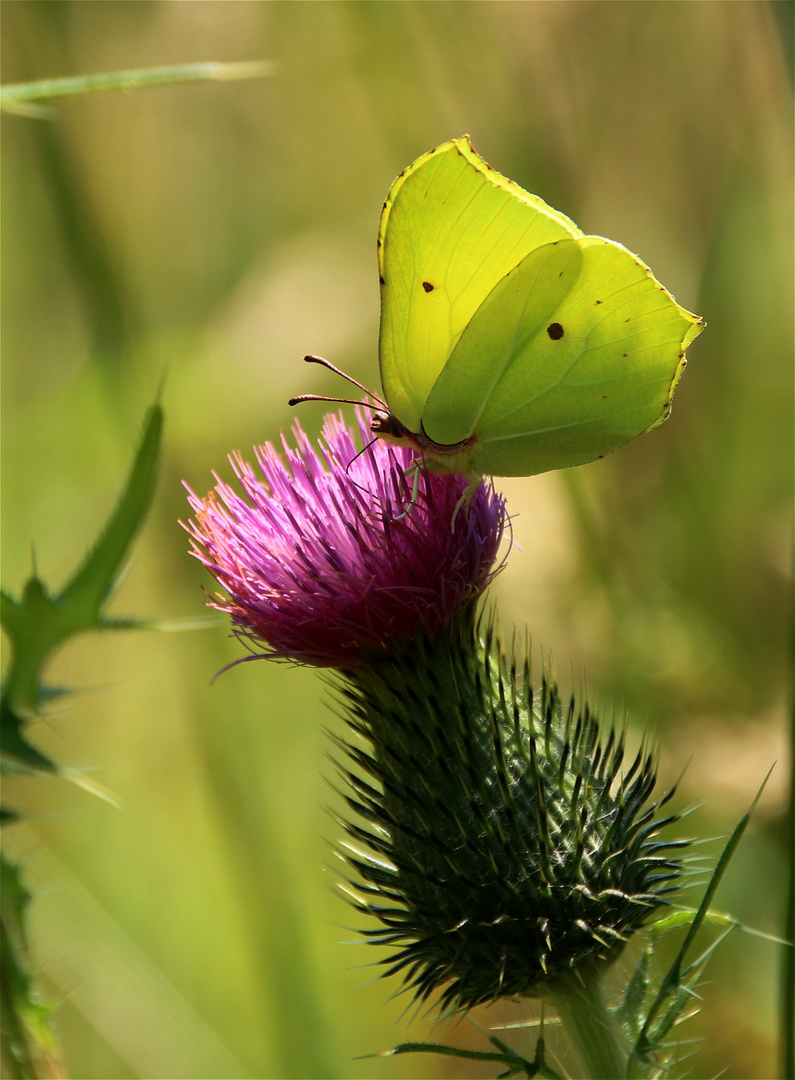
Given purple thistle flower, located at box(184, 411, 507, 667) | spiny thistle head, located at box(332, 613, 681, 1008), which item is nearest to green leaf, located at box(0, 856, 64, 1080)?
spiny thistle head, located at box(332, 613, 681, 1008)

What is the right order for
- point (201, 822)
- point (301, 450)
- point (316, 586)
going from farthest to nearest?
point (201, 822)
point (301, 450)
point (316, 586)

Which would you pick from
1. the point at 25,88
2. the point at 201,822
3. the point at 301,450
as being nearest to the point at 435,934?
the point at 301,450

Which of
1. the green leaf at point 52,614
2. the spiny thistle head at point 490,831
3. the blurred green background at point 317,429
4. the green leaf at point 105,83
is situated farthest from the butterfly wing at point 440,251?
the blurred green background at point 317,429

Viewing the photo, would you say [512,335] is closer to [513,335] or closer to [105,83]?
[513,335]

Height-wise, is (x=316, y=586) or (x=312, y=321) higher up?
(x=312, y=321)

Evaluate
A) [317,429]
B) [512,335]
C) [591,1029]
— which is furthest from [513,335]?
[317,429]

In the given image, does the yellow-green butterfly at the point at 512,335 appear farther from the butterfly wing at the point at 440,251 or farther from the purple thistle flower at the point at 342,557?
the purple thistle flower at the point at 342,557

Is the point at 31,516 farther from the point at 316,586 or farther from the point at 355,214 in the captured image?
the point at 316,586

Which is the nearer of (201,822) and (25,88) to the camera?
(25,88)
